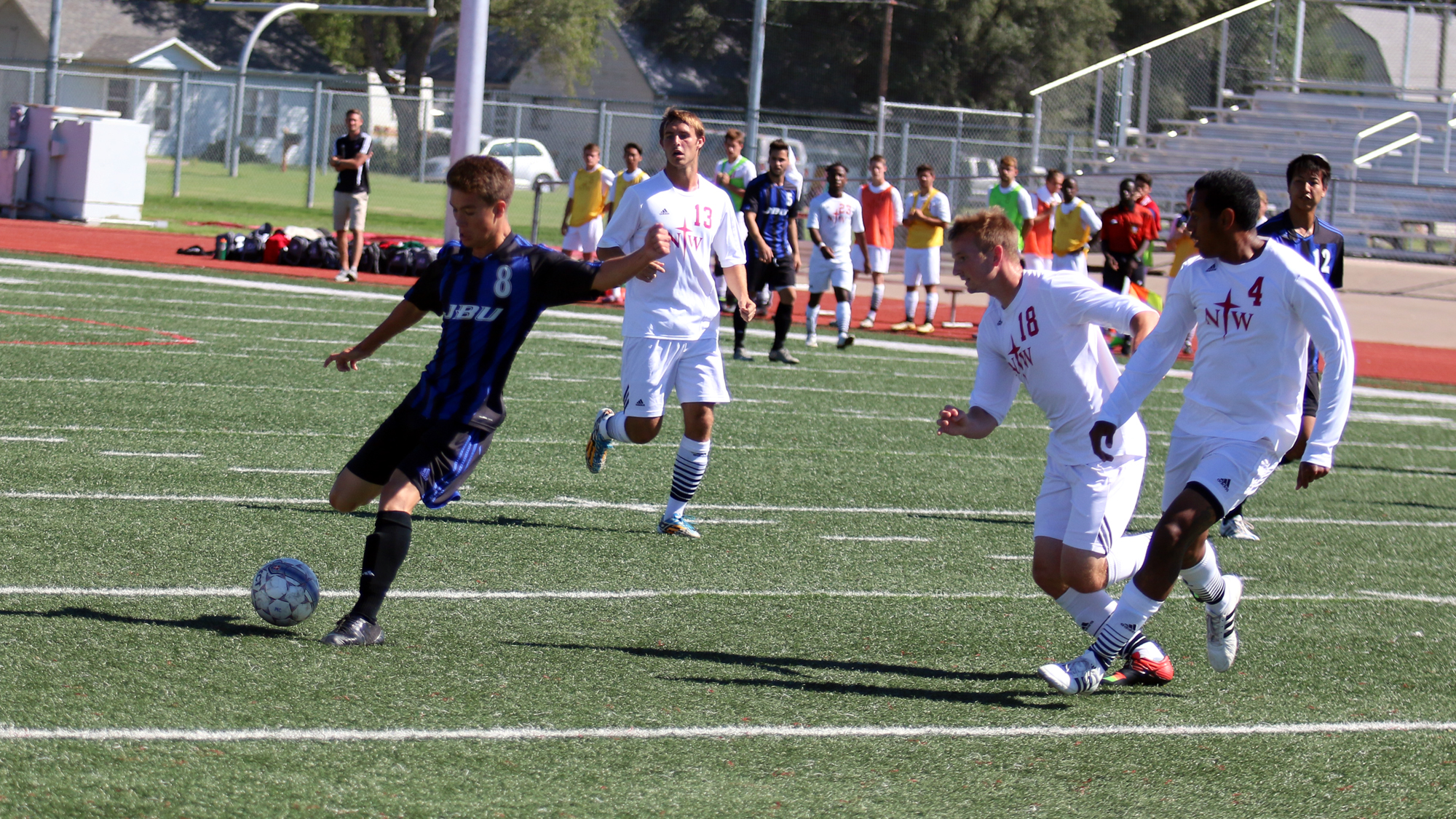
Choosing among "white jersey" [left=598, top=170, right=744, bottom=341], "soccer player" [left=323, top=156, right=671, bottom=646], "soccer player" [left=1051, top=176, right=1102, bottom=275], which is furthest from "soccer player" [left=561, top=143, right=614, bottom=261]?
"soccer player" [left=323, top=156, right=671, bottom=646]

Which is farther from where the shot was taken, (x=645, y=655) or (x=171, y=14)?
(x=171, y=14)

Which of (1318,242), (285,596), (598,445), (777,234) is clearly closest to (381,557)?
(285,596)

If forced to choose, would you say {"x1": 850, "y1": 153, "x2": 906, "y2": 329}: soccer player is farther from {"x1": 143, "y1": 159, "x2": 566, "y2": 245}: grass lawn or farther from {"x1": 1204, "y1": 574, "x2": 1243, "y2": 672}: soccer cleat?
{"x1": 1204, "y1": 574, "x2": 1243, "y2": 672}: soccer cleat

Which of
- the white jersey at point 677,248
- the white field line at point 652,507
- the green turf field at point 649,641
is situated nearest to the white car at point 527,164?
the green turf field at point 649,641

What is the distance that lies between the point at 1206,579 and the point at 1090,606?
0.41m

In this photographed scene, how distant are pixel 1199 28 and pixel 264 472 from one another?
87.2 feet

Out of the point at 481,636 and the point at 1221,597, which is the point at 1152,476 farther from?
the point at 481,636

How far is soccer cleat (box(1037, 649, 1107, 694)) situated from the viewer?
5125 millimetres

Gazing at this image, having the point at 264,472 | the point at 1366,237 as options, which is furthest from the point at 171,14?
the point at 264,472

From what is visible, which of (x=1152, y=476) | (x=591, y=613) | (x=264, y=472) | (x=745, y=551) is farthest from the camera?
(x=1152, y=476)

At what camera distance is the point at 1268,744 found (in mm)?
4812

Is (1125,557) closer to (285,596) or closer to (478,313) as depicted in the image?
(478,313)

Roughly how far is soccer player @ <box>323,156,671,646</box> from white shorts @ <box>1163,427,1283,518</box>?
76.7 inches

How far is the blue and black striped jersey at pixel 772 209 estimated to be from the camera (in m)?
15.2
